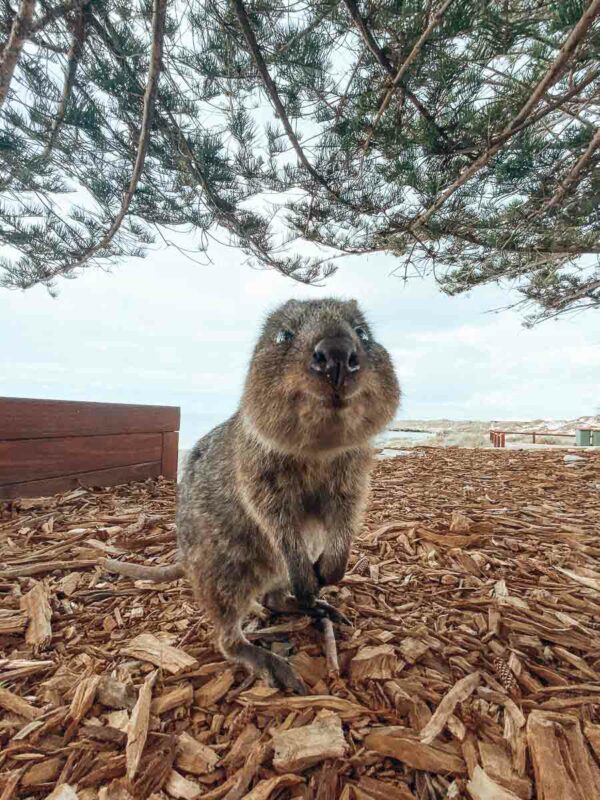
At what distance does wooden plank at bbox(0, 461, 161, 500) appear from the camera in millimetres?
3939

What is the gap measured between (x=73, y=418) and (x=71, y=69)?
304cm

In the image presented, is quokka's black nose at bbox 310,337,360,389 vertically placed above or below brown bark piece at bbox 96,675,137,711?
above

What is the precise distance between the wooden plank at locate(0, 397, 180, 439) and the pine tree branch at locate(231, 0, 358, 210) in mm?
2900

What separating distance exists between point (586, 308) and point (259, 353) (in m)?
7.02

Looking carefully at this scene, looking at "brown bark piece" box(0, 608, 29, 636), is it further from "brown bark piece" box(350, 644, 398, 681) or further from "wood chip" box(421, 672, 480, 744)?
"wood chip" box(421, 672, 480, 744)

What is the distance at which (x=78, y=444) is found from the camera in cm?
444

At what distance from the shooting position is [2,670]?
5.83 feet

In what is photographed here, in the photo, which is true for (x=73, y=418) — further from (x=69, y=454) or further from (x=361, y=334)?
(x=361, y=334)

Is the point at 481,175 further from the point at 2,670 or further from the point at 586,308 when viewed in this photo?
the point at 2,670

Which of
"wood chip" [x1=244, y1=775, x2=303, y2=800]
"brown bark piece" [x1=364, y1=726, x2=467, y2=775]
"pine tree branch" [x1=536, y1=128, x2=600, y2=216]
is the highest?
"pine tree branch" [x1=536, y1=128, x2=600, y2=216]

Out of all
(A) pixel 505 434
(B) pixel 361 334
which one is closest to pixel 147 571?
(B) pixel 361 334

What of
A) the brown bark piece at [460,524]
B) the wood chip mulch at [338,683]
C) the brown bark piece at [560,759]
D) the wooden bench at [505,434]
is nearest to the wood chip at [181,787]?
the wood chip mulch at [338,683]

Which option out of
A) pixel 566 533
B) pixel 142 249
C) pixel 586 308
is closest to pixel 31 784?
pixel 566 533

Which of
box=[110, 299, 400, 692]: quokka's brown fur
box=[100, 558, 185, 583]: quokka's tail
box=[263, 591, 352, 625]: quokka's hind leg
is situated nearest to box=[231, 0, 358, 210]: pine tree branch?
box=[110, 299, 400, 692]: quokka's brown fur
